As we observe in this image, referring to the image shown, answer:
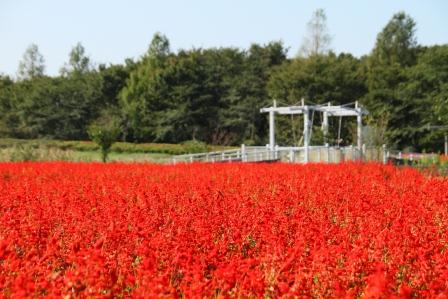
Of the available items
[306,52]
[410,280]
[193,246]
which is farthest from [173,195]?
[306,52]

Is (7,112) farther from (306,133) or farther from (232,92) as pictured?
(306,133)

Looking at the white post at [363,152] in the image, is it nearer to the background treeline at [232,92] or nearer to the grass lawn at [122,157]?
the grass lawn at [122,157]

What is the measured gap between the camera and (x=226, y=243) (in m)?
4.88

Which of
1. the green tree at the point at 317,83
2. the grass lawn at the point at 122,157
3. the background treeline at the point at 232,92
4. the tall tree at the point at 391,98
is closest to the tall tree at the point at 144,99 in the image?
the background treeline at the point at 232,92

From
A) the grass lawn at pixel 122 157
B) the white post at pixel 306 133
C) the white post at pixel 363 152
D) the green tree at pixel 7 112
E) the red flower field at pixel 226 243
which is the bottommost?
the red flower field at pixel 226 243

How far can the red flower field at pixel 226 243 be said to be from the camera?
3541 millimetres

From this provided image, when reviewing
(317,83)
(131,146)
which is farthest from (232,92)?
(131,146)

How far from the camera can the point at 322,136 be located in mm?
32156

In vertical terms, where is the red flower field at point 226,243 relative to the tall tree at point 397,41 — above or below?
below

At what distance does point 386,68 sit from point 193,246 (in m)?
47.9

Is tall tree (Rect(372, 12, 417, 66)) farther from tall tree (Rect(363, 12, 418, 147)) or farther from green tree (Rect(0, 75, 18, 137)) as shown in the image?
green tree (Rect(0, 75, 18, 137))

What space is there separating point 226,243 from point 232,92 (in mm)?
46755

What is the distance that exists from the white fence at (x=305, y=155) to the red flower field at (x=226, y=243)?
15439 mm

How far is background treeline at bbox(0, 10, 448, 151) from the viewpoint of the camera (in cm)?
4709
